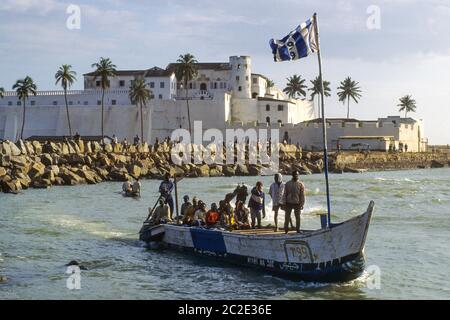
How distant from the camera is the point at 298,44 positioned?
16422 millimetres

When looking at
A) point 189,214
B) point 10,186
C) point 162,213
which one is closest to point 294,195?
point 189,214

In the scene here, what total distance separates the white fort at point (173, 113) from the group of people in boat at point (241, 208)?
65119 millimetres

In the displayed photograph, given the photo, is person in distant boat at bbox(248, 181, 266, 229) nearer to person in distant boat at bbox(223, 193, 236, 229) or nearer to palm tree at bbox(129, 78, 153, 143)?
person in distant boat at bbox(223, 193, 236, 229)

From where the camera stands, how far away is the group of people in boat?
690 inches

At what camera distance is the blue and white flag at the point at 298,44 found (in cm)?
1638

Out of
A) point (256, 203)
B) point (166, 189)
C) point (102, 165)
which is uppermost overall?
point (102, 165)

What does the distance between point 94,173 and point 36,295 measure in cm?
3557

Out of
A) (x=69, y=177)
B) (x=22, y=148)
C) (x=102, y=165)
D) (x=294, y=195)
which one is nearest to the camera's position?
(x=294, y=195)

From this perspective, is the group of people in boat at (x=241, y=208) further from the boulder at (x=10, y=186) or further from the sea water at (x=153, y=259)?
the boulder at (x=10, y=186)

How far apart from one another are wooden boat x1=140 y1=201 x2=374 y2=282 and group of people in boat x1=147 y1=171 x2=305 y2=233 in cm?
51

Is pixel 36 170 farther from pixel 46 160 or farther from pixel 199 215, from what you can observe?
pixel 199 215

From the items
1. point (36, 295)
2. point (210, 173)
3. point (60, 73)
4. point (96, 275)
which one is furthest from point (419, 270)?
point (60, 73)

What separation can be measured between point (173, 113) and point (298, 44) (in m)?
74.9

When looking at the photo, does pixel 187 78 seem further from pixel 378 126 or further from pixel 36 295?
pixel 36 295
